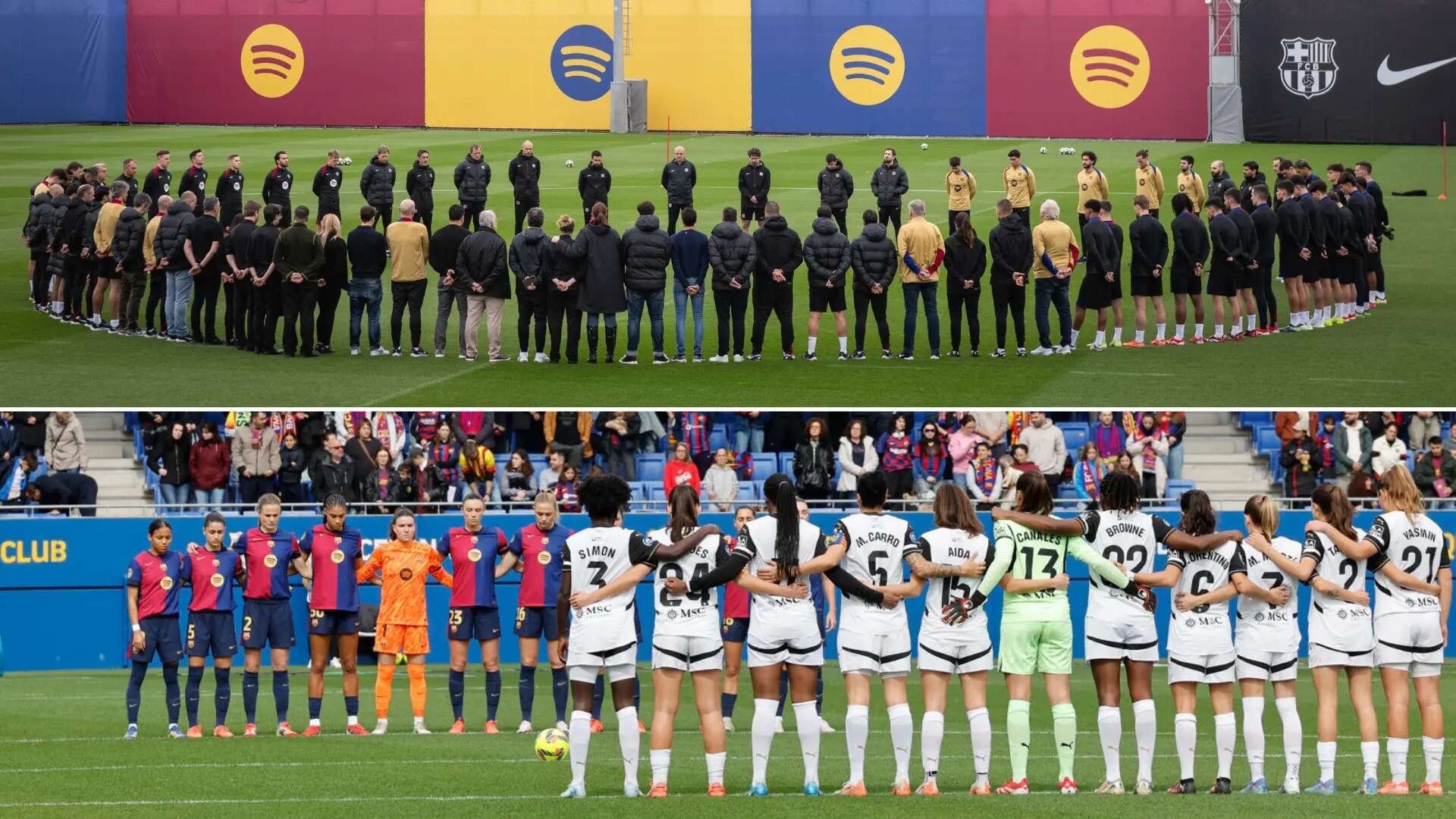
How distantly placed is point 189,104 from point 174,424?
3828 cm

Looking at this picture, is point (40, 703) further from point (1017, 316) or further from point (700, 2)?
point (700, 2)

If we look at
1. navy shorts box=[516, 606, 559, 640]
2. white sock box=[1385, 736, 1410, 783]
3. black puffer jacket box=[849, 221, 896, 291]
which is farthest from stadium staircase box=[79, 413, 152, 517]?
white sock box=[1385, 736, 1410, 783]

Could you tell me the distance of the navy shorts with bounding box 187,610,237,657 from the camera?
12686mm

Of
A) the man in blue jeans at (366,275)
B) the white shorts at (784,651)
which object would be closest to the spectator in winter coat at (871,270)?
the man in blue jeans at (366,275)

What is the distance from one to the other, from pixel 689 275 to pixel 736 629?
664 centimetres

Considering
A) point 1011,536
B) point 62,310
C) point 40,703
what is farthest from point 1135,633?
point 62,310

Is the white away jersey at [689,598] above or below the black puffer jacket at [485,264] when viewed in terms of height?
below

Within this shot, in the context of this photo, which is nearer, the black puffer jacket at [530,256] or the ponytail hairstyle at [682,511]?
the ponytail hairstyle at [682,511]

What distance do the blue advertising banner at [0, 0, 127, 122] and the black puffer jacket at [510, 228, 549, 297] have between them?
41.2 m

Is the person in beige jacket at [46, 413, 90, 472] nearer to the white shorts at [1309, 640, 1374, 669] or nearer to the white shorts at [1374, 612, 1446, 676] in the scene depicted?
the white shorts at [1309, 640, 1374, 669]

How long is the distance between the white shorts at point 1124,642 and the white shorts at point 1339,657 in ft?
3.32

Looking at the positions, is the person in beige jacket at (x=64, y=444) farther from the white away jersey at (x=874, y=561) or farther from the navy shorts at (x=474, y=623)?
the white away jersey at (x=874, y=561)

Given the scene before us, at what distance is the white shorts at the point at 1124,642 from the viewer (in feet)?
31.2

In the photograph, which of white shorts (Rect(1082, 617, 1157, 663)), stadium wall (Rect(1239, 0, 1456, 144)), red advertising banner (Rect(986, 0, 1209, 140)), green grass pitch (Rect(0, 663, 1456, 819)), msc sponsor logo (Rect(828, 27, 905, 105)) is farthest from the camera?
msc sponsor logo (Rect(828, 27, 905, 105))
